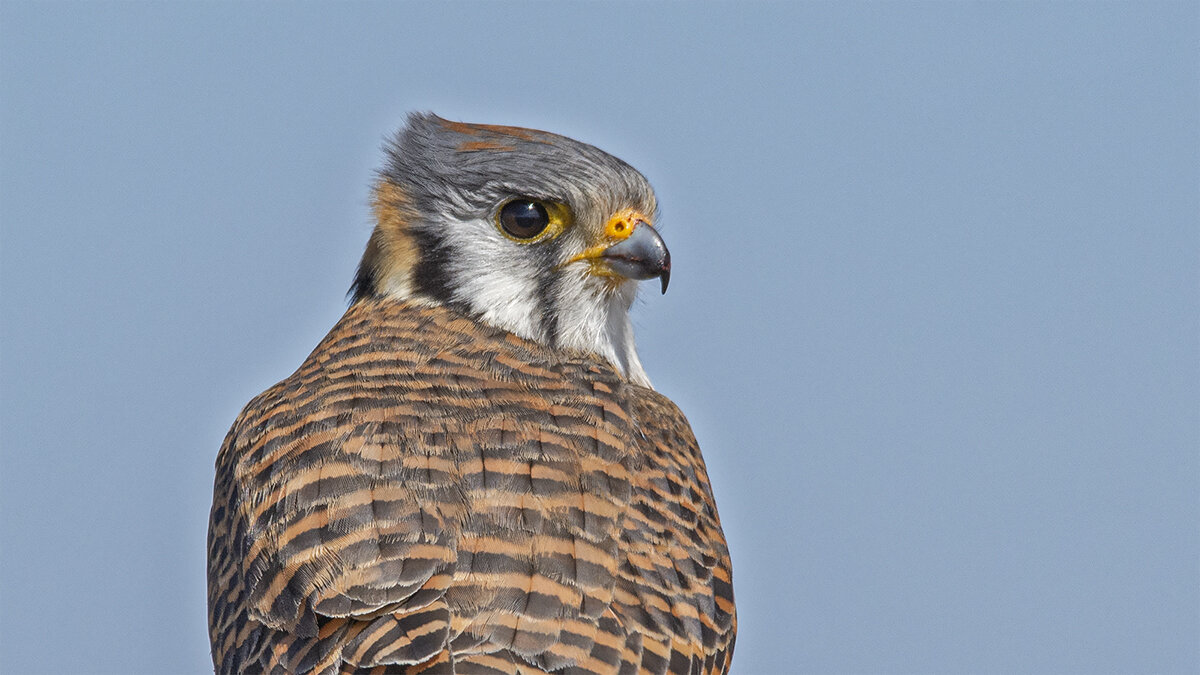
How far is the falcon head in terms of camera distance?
5516 millimetres

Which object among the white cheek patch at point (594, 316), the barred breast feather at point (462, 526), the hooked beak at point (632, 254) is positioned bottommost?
the barred breast feather at point (462, 526)

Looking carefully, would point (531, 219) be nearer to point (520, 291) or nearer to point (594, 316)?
point (520, 291)

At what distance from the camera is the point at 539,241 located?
5.54 metres

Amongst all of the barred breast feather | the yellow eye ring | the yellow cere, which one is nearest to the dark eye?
the yellow eye ring

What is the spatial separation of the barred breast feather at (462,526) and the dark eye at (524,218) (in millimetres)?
450

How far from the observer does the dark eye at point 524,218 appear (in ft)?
18.2

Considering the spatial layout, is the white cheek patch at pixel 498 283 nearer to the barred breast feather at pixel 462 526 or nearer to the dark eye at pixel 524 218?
the dark eye at pixel 524 218

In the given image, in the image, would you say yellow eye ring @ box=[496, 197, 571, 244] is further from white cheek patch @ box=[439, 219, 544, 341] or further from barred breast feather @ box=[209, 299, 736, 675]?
barred breast feather @ box=[209, 299, 736, 675]

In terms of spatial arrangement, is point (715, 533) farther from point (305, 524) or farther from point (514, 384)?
point (305, 524)

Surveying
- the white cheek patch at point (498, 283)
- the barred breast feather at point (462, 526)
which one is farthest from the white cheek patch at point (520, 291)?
the barred breast feather at point (462, 526)

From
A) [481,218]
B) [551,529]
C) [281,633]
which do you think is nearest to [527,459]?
[551,529]

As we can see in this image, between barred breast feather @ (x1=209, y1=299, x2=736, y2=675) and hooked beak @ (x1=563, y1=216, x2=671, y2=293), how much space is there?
0.43m

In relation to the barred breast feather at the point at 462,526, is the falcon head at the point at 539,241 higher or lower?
higher

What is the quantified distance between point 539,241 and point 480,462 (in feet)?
4.16
